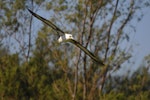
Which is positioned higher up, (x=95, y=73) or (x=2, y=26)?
(x=2, y=26)

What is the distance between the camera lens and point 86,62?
51.4 feet

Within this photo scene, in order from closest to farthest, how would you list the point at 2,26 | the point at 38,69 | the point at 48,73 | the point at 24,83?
1. the point at 24,83
2. the point at 38,69
3. the point at 48,73
4. the point at 2,26

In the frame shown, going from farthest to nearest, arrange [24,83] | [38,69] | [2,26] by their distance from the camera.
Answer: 1. [2,26]
2. [38,69]
3. [24,83]

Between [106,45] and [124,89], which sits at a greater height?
[106,45]

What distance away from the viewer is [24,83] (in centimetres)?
1433

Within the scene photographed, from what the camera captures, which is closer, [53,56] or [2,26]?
[53,56]

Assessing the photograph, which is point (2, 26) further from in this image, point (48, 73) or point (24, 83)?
point (24, 83)

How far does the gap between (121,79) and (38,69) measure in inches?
136

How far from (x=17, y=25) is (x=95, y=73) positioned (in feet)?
18.6

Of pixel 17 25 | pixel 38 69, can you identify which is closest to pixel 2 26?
pixel 17 25

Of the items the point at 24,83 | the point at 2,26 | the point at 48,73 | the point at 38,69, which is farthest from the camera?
the point at 2,26

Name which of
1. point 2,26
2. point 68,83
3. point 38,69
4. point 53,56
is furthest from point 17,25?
point 68,83

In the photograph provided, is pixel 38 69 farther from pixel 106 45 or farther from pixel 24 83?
pixel 106 45

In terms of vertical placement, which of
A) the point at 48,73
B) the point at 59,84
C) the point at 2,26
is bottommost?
the point at 59,84
